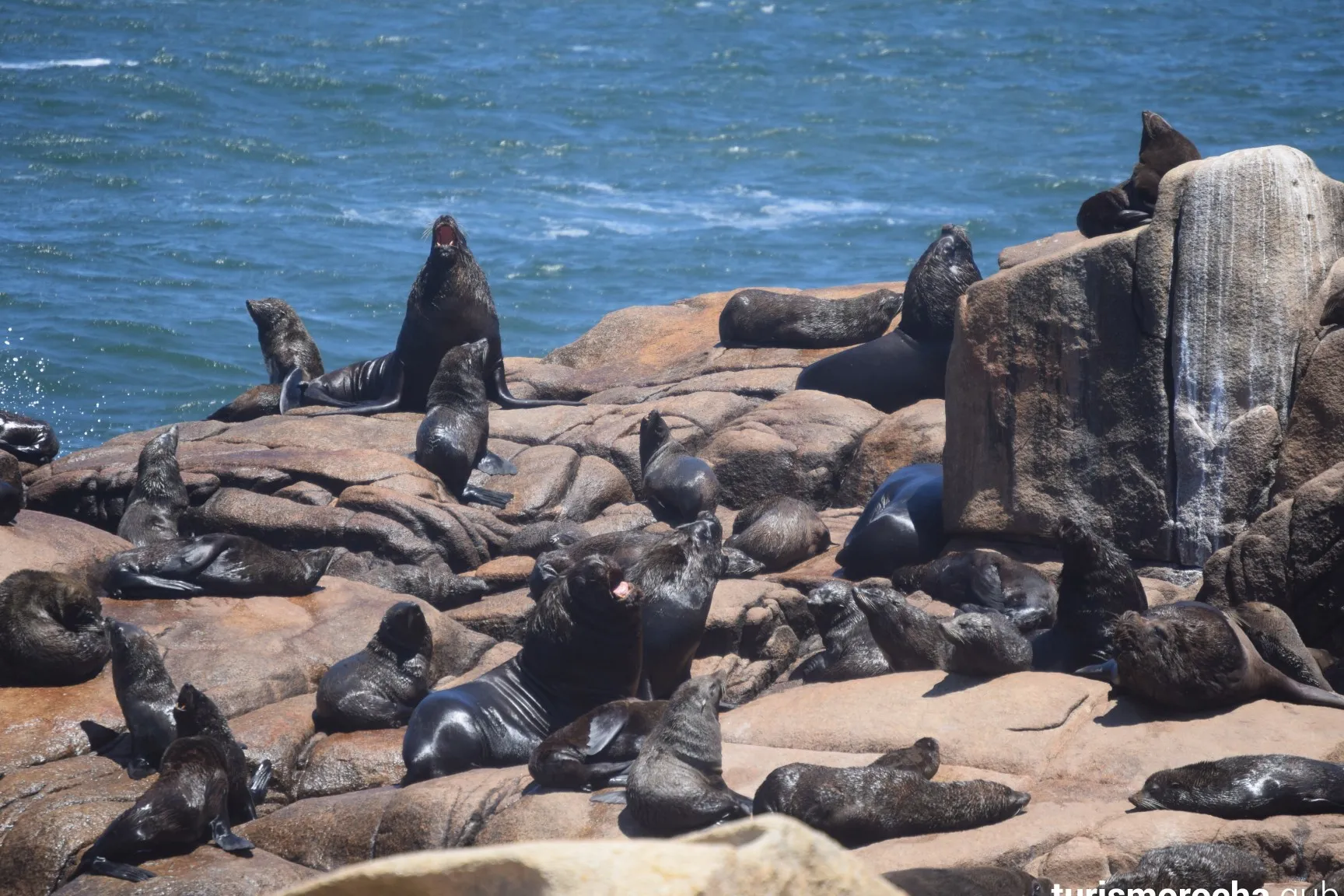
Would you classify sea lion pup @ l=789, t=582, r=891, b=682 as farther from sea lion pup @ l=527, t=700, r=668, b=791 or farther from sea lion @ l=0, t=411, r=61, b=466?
sea lion @ l=0, t=411, r=61, b=466

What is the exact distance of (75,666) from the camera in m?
8.62

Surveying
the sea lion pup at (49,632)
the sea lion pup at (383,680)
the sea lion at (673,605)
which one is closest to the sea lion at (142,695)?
the sea lion pup at (49,632)

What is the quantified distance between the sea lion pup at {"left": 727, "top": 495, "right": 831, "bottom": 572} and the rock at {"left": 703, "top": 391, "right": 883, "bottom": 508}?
1.11 m

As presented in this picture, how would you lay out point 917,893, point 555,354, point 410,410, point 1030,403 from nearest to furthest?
point 917,893
point 1030,403
point 410,410
point 555,354

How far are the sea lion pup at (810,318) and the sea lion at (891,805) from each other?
1005 cm

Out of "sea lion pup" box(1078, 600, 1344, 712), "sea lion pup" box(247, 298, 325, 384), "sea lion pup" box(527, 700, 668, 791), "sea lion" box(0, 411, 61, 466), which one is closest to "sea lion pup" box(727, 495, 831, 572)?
"sea lion pup" box(527, 700, 668, 791)

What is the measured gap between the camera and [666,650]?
29.0 ft

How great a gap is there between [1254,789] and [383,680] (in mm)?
4867

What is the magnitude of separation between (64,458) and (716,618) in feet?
23.3

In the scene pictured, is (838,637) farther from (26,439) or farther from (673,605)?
(26,439)

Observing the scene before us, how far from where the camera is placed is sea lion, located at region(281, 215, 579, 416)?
14.8 metres

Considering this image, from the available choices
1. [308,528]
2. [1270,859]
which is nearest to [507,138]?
[308,528]

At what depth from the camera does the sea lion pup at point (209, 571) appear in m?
9.87

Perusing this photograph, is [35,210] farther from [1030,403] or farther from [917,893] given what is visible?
[917,893]
